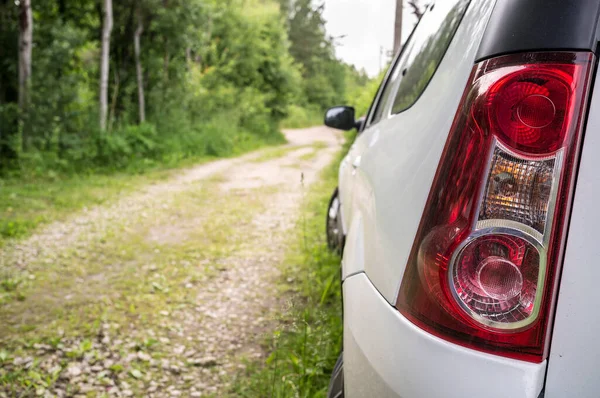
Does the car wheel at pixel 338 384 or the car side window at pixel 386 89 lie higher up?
the car side window at pixel 386 89

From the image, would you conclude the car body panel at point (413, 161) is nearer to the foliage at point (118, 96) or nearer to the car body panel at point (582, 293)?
the car body panel at point (582, 293)

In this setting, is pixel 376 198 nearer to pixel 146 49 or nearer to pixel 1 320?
pixel 1 320

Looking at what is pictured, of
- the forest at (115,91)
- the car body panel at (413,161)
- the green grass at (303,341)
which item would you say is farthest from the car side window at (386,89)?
the forest at (115,91)

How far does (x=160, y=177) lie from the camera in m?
10.7

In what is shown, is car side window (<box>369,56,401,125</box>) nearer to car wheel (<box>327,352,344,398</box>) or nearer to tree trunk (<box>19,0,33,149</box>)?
car wheel (<box>327,352,344,398</box>)

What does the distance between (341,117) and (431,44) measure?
6.92 ft

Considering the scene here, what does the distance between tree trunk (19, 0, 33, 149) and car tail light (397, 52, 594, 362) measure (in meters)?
10.4

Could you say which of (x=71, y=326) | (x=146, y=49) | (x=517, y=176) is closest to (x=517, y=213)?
(x=517, y=176)

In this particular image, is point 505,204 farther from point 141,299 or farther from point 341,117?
point 141,299

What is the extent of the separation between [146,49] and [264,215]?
29.6 feet

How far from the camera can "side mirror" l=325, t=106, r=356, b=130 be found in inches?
153

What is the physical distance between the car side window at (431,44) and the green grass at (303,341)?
0.95m

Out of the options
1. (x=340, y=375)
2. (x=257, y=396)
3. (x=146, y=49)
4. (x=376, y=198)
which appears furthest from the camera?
(x=146, y=49)

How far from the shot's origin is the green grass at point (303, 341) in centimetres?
241
